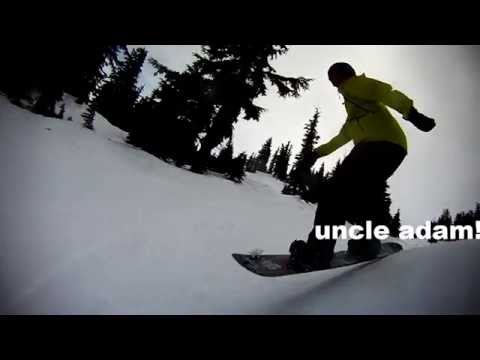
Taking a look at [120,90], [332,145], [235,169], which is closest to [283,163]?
[120,90]

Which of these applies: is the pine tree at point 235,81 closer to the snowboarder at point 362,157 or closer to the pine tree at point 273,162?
the snowboarder at point 362,157

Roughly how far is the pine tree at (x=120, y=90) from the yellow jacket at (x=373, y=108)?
853 inches

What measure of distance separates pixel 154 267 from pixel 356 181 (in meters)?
2.09

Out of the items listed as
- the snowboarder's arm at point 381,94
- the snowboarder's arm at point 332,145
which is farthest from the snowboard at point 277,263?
the snowboarder's arm at point 381,94

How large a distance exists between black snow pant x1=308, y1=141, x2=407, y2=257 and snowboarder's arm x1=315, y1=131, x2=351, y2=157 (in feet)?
1.08

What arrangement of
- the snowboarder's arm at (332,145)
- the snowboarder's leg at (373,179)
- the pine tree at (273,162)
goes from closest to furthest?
the snowboarder's leg at (373,179) → the snowboarder's arm at (332,145) → the pine tree at (273,162)

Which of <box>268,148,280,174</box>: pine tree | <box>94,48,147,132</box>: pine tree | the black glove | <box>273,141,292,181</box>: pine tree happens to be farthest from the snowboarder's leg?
<box>268,148,280,174</box>: pine tree

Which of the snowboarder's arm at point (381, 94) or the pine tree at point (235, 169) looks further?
the pine tree at point (235, 169)

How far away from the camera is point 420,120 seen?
1.89m

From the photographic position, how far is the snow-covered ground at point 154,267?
166cm

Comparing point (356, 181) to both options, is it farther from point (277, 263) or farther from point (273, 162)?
point (273, 162)
